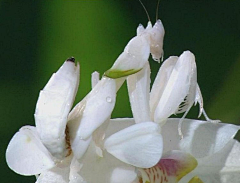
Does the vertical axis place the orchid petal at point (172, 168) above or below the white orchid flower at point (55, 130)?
below

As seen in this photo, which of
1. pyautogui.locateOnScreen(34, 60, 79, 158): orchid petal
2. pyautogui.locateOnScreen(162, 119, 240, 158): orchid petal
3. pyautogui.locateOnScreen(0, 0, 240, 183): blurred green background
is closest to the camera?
pyautogui.locateOnScreen(34, 60, 79, 158): orchid petal

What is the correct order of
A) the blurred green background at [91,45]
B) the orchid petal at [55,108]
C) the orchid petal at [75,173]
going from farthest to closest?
the blurred green background at [91,45], the orchid petal at [75,173], the orchid petal at [55,108]

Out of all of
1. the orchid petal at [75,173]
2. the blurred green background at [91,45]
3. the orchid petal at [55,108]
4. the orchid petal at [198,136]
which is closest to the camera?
the orchid petal at [55,108]

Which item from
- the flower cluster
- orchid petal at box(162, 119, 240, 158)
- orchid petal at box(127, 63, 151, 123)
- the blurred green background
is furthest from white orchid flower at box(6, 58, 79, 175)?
the blurred green background

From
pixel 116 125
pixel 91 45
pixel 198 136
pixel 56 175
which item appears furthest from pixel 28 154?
pixel 91 45

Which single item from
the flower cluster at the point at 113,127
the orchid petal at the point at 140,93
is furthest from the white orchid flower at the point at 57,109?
the orchid petal at the point at 140,93

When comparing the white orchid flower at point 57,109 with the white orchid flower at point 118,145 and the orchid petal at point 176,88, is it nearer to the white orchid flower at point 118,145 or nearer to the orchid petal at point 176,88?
the white orchid flower at point 118,145

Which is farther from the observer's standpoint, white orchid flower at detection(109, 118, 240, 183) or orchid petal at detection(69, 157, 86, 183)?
white orchid flower at detection(109, 118, 240, 183)

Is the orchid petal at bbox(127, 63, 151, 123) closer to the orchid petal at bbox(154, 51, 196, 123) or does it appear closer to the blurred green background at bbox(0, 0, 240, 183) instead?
the orchid petal at bbox(154, 51, 196, 123)
